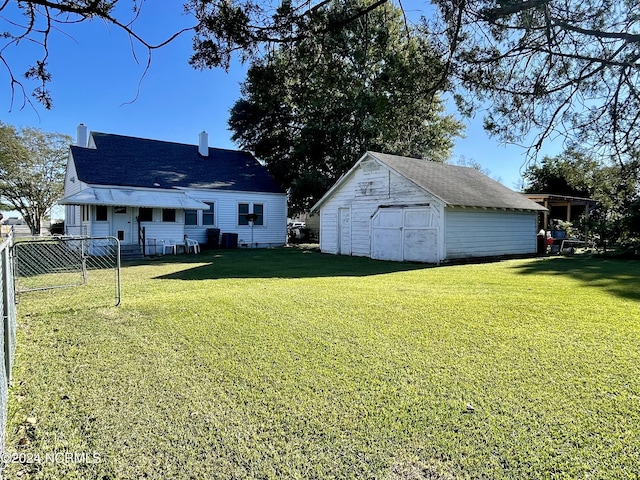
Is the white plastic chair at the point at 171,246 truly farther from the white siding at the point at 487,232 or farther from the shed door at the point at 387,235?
the white siding at the point at 487,232

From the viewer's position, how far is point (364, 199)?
1608 centimetres

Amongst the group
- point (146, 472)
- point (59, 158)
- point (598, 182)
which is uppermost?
point (59, 158)

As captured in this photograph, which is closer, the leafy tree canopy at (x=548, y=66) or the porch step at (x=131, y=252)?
the leafy tree canopy at (x=548, y=66)

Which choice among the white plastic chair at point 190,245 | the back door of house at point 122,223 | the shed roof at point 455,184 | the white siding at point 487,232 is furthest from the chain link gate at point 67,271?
the white siding at point 487,232

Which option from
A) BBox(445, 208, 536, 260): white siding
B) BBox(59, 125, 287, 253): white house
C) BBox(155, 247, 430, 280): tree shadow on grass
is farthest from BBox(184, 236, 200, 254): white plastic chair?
BBox(445, 208, 536, 260): white siding

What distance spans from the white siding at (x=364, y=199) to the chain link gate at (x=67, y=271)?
9117 mm

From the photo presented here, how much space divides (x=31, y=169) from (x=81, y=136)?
39.8 feet

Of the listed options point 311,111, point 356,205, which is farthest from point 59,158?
point 356,205

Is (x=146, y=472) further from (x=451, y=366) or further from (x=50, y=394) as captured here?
(x=451, y=366)

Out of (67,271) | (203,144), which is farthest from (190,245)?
(203,144)

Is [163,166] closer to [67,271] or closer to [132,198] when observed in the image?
[132,198]

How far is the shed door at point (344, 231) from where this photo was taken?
1684 cm

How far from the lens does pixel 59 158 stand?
2991 cm

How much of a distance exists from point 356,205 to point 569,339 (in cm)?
1226
